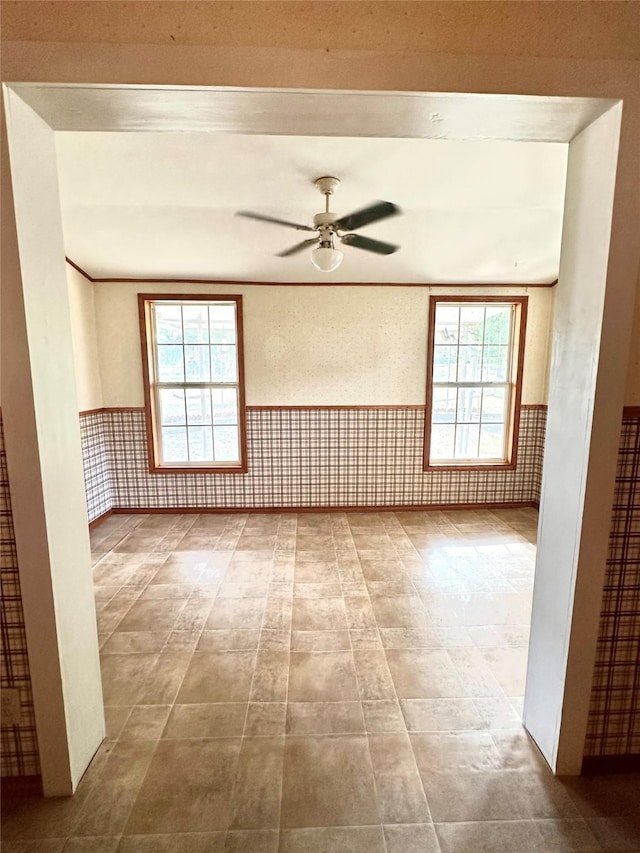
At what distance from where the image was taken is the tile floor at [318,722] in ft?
3.76

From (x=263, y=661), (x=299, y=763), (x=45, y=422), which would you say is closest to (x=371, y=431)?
(x=263, y=661)

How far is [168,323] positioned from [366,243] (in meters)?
2.43

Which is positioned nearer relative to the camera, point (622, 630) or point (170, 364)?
point (622, 630)

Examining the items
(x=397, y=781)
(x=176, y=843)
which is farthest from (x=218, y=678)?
(x=397, y=781)

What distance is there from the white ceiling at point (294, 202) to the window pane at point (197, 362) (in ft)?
2.33

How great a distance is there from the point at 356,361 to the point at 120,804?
3.48 meters

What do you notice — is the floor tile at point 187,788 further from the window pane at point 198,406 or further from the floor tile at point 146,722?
the window pane at point 198,406

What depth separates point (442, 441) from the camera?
4.15 m

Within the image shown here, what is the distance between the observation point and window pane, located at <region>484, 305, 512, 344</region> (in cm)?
399

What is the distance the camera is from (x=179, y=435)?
404 cm

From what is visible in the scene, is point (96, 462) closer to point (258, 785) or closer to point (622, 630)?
point (258, 785)

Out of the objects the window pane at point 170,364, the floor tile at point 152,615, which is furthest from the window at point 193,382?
the floor tile at point 152,615

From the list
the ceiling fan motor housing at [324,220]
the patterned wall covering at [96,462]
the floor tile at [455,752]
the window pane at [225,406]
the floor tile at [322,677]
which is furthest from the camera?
the window pane at [225,406]

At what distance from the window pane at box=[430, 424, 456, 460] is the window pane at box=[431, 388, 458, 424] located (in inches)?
3.2
